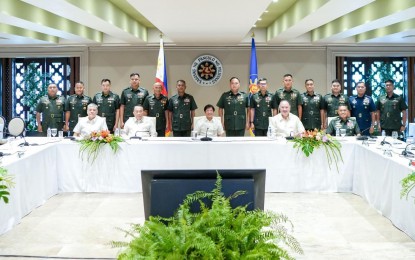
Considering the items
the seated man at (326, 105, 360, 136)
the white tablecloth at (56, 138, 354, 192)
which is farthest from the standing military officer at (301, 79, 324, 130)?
the white tablecloth at (56, 138, 354, 192)

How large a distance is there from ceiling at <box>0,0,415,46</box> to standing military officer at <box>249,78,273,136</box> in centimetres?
110

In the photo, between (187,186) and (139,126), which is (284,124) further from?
(187,186)

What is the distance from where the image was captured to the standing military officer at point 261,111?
853cm

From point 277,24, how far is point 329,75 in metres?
2.55

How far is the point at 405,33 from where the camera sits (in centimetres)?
892

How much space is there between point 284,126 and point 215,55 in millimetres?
4918

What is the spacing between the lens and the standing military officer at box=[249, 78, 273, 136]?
336 inches

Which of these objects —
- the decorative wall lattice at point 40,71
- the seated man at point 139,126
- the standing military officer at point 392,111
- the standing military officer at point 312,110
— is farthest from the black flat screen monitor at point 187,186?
the decorative wall lattice at point 40,71

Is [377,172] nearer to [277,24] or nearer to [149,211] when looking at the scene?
[149,211]

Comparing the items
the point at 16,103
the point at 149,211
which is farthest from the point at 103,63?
the point at 149,211

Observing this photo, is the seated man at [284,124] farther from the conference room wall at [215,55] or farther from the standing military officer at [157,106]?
the conference room wall at [215,55]

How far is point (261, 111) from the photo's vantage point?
8.55 metres

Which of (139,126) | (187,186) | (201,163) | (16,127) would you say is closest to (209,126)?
(139,126)

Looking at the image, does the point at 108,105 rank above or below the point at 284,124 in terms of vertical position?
above
